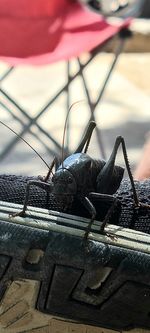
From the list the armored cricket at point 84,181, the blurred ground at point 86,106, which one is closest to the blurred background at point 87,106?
the blurred ground at point 86,106

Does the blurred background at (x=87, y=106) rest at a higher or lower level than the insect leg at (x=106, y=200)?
higher

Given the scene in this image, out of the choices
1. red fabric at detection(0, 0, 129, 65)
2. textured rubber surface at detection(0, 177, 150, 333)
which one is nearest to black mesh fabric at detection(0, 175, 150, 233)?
textured rubber surface at detection(0, 177, 150, 333)

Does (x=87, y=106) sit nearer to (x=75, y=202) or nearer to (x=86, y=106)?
(x=86, y=106)

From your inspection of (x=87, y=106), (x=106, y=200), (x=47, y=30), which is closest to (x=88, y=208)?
(x=106, y=200)

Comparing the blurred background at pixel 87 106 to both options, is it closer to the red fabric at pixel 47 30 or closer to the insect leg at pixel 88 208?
the red fabric at pixel 47 30

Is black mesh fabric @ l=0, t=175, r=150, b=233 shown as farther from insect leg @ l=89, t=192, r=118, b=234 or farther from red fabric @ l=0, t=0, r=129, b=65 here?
red fabric @ l=0, t=0, r=129, b=65

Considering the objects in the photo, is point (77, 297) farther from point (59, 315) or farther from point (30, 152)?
point (30, 152)
